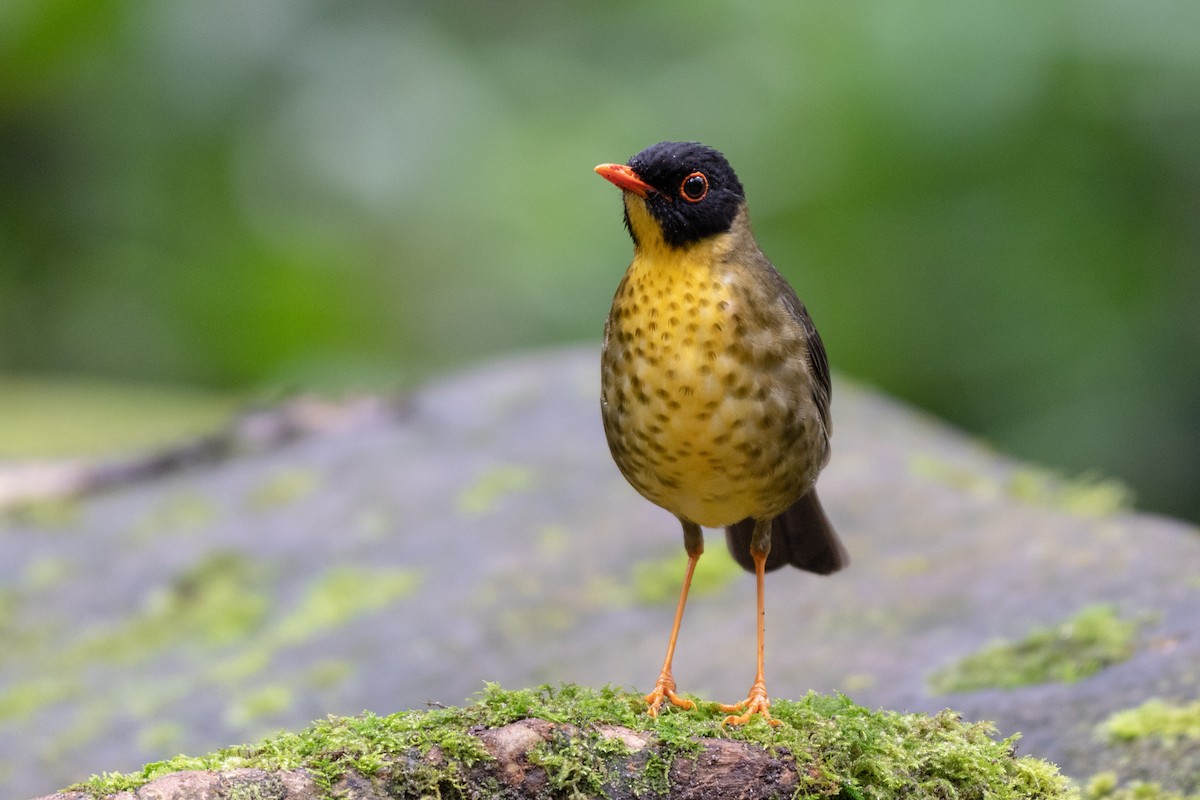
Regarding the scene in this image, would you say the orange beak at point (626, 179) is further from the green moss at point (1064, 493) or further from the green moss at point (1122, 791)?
the green moss at point (1064, 493)

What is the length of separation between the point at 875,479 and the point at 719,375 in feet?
8.57

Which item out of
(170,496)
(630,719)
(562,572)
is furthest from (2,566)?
(630,719)

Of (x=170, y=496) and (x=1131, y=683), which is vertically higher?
(x=170, y=496)

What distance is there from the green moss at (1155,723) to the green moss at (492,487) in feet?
10.3

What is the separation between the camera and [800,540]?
4.20 m

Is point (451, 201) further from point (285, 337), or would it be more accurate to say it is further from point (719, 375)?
point (719, 375)

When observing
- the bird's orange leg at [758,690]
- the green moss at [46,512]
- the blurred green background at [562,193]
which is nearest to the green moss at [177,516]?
the green moss at [46,512]

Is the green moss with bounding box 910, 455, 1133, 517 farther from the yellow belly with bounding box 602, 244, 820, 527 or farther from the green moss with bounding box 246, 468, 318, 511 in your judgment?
the green moss with bounding box 246, 468, 318, 511

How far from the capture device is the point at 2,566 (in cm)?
641

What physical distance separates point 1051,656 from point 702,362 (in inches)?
60.7

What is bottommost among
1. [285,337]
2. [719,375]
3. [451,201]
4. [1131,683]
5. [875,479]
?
[1131,683]

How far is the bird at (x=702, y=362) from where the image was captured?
346 centimetres

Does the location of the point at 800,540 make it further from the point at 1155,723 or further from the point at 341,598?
the point at 341,598

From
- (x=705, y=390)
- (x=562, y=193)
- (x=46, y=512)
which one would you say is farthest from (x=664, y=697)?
(x=562, y=193)
